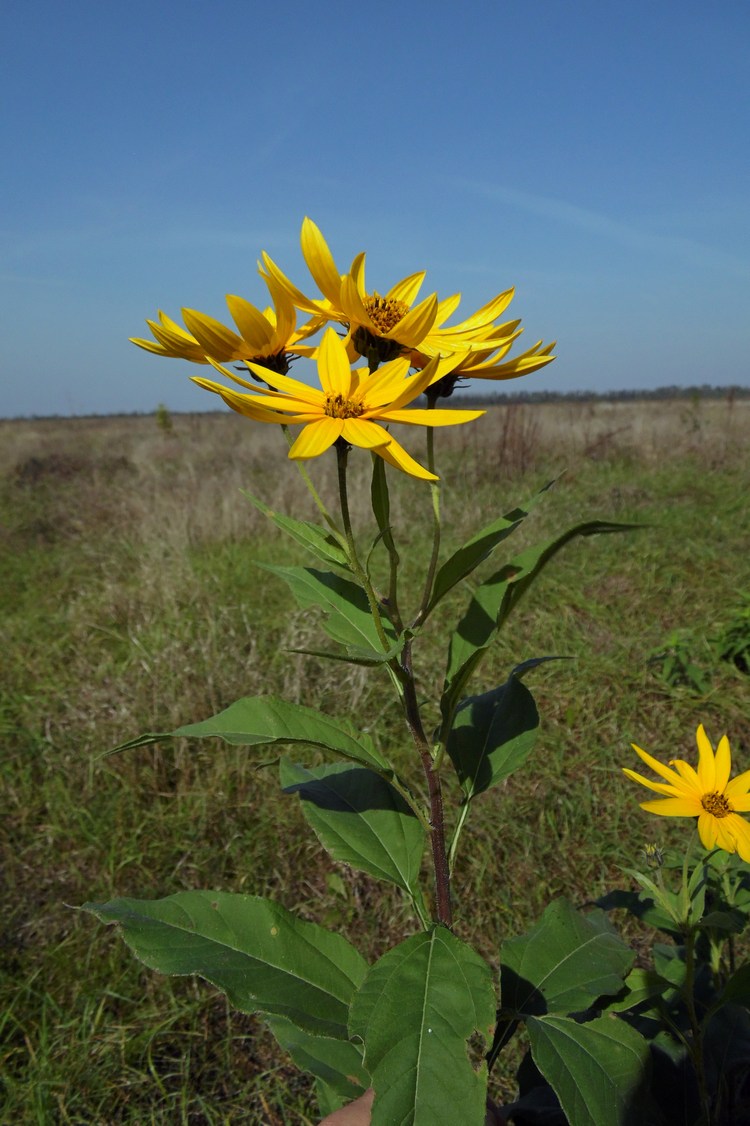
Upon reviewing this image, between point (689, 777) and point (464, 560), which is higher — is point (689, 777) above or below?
below

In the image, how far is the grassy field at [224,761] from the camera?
5.71 ft

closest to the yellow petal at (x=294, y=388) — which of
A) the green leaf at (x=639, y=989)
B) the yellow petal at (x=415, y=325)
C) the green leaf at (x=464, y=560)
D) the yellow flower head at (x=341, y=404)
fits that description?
the yellow flower head at (x=341, y=404)

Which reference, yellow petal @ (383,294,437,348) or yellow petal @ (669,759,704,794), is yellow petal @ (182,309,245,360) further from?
yellow petal @ (669,759,704,794)

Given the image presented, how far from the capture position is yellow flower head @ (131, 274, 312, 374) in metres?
0.79

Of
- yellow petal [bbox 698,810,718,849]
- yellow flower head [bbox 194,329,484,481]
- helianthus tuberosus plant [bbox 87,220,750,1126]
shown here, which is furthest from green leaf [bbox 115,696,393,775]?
yellow petal [bbox 698,810,718,849]

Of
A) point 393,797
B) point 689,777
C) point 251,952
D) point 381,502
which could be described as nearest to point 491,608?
point 381,502

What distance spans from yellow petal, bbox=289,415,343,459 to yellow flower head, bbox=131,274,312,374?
0.14m

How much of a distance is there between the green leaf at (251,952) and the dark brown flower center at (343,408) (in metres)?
0.64

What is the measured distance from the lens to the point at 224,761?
2596 mm

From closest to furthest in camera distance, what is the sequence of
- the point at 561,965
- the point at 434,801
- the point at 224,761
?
the point at 434,801
the point at 561,965
the point at 224,761

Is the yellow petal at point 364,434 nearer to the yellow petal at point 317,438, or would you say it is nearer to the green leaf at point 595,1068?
the yellow petal at point 317,438

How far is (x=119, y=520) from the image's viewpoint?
5969 millimetres

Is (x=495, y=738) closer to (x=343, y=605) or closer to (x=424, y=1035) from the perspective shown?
(x=343, y=605)

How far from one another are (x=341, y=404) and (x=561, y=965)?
82cm
